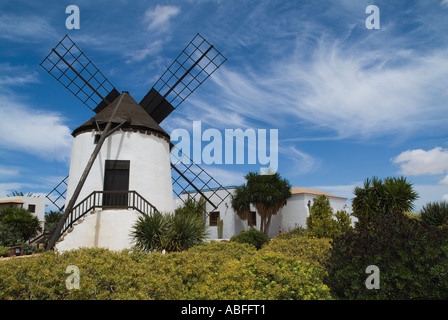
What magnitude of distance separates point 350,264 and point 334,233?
32.8ft

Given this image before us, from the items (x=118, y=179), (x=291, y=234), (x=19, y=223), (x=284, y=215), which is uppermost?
(x=118, y=179)

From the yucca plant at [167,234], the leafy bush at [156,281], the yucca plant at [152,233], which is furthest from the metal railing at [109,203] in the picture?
the leafy bush at [156,281]

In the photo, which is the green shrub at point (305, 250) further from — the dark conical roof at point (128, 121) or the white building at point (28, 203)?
the white building at point (28, 203)

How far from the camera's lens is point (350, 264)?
Result: 5625mm

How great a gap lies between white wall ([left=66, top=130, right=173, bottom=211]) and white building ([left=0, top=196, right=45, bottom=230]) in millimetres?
20439

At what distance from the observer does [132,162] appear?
15.9 meters

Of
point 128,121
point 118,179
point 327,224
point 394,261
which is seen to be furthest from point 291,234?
point 394,261

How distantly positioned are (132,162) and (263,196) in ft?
50.1

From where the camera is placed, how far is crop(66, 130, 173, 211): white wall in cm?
1563

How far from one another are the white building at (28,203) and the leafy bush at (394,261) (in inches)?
1349

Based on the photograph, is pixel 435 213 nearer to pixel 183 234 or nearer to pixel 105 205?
pixel 183 234
